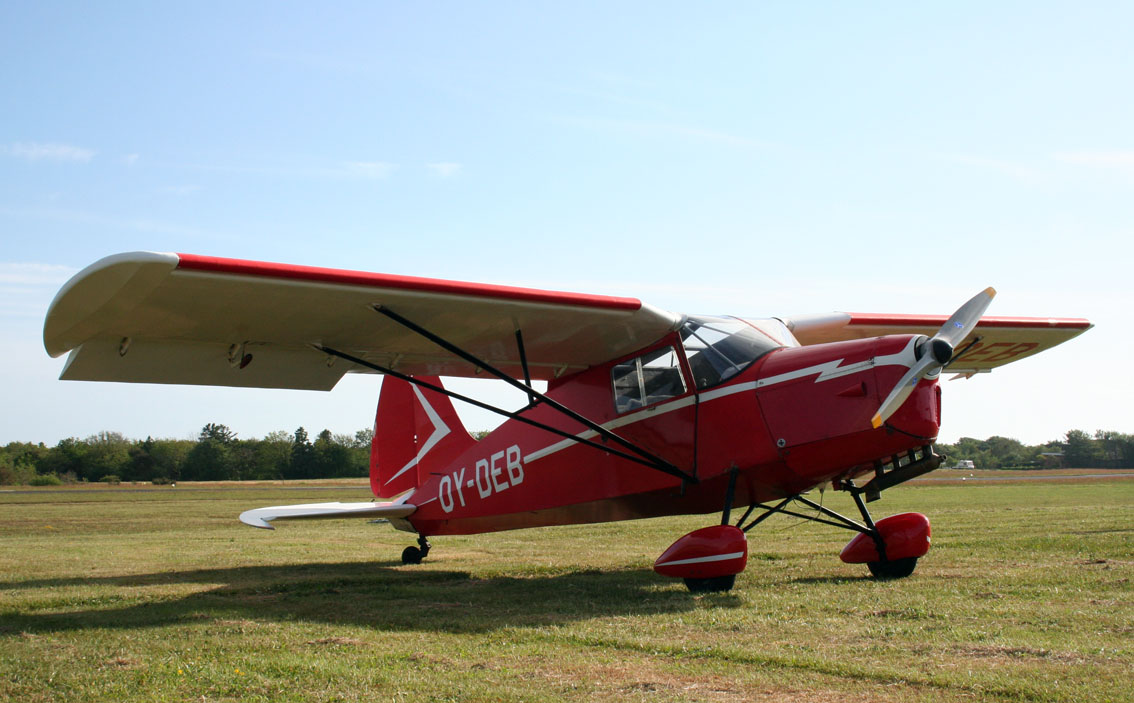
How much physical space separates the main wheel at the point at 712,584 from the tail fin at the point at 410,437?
182 inches

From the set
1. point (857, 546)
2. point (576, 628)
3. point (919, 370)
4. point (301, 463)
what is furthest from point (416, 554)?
point (301, 463)

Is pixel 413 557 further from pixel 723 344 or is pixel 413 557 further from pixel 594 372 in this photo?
pixel 723 344

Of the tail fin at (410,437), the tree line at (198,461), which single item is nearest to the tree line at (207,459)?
the tree line at (198,461)

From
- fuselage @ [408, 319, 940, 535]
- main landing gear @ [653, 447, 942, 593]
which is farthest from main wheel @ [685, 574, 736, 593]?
fuselage @ [408, 319, 940, 535]

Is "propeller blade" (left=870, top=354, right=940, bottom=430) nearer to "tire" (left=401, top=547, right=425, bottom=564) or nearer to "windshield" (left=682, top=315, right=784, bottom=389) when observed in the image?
"windshield" (left=682, top=315, right=784, bottom=389)

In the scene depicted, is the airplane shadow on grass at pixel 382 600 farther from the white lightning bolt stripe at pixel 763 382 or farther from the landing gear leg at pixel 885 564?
the landing gear leg at pixel 885 564

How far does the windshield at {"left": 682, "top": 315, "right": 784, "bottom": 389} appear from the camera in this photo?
313 inches

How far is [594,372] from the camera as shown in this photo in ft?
30.8

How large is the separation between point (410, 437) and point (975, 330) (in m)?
7.51

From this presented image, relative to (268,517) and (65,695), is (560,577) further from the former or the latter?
(65,695)

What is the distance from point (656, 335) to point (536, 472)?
2223mm

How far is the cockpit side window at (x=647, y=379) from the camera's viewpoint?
8383 millimetres

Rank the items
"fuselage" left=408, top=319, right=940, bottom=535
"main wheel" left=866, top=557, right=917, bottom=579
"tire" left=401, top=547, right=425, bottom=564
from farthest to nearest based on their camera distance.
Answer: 1. "tire" left=401, top=547, right=425, bottom=564
2. "main wheel" left=866, top=557, right=917, bottom=579
3. "fuselage" left=408, top=319, right=940, bottom=535

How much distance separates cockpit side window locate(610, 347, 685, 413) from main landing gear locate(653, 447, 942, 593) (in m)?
1.14
